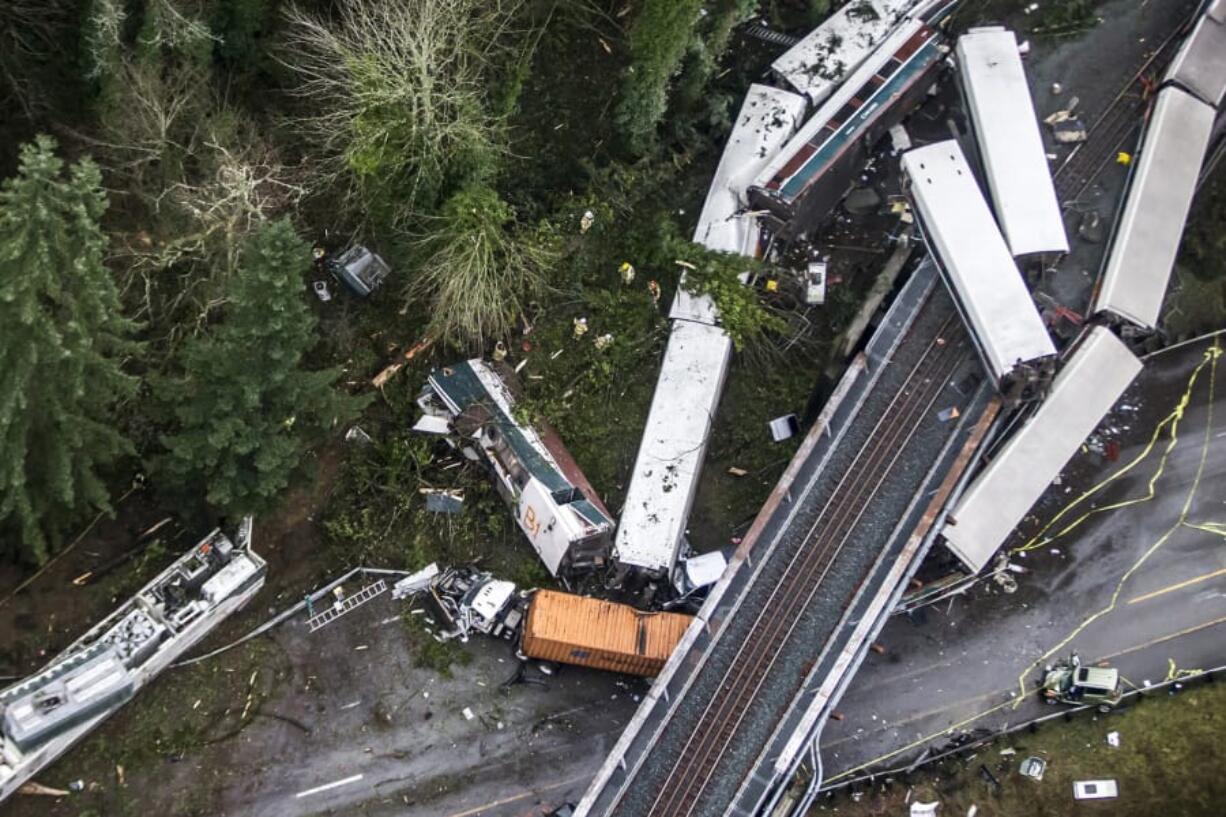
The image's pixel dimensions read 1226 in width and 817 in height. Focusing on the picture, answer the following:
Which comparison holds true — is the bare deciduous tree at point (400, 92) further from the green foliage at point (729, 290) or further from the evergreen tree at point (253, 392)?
the green foliage at point (729, 290)

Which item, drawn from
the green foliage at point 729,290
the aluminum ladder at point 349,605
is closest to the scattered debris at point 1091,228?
the green foliage at point 729,290

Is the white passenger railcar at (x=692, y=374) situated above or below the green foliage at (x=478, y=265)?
below

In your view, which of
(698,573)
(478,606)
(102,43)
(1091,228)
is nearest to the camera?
A: (102,43)

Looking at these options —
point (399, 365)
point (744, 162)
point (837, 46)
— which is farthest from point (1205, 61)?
point (399, 365)

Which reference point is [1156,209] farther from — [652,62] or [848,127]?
[652,62]

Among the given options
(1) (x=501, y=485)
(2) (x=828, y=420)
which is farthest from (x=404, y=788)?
(2) (x=828, y=420)

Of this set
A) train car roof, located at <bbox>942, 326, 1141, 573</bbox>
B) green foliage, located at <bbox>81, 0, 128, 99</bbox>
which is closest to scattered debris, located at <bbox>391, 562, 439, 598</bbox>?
train car roof, located at <bbox>942, 326, 1141, 573</bbox>
